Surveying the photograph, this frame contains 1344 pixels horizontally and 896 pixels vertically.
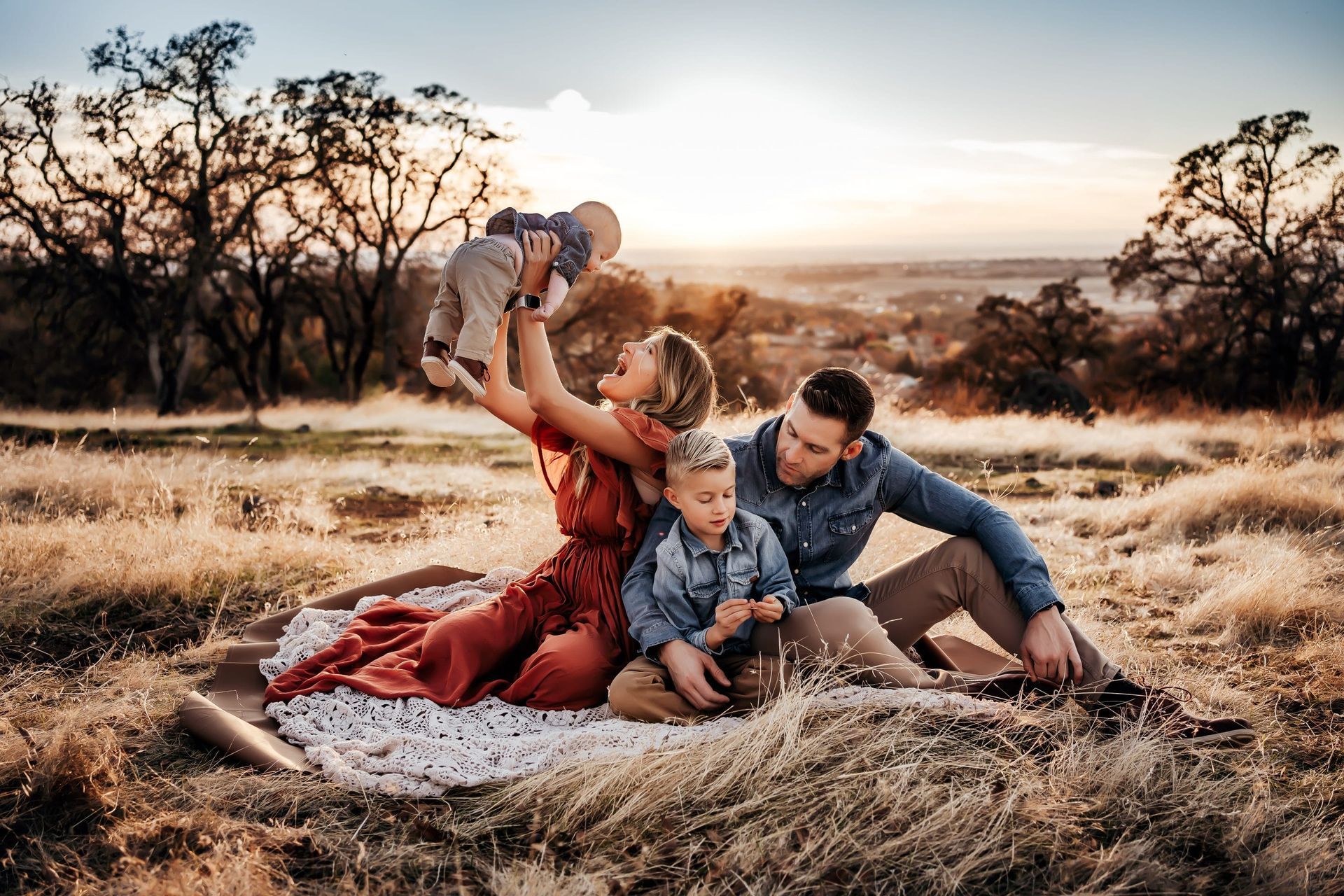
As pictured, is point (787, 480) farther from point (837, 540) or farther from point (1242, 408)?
point (1242, 408)

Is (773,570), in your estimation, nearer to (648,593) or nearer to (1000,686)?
(648,593)

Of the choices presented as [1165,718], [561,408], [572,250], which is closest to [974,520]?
[1165,718]

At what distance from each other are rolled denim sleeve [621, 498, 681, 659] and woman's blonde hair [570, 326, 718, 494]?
1.11ft

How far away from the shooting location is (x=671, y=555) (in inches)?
133

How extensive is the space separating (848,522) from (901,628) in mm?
457

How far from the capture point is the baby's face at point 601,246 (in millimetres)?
3750

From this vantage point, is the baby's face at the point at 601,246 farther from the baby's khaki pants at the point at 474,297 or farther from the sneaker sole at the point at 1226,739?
the sneaker sole at the point at 1226,739

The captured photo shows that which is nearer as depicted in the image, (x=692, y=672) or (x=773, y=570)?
(x=692, y=672)

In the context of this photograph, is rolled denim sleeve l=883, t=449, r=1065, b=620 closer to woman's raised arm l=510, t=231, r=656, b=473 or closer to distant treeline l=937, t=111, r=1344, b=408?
woman's raised arm l=510, t=231, r=656, b=473

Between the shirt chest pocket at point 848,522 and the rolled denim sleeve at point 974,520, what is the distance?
0.38 ft

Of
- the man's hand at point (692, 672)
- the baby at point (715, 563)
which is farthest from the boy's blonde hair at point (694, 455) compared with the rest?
the man's hand at point (692, 672)

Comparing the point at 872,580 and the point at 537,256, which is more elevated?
the point at 537,256

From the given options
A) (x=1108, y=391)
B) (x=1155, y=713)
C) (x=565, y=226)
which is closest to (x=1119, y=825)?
(x=1155, y=713)

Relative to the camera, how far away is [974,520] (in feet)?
11.8
